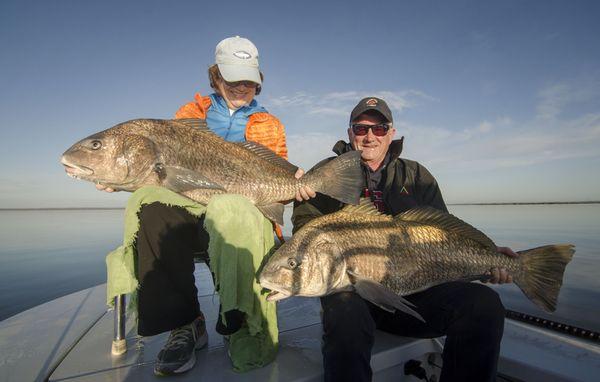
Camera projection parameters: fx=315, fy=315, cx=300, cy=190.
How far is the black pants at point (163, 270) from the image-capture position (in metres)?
2.31

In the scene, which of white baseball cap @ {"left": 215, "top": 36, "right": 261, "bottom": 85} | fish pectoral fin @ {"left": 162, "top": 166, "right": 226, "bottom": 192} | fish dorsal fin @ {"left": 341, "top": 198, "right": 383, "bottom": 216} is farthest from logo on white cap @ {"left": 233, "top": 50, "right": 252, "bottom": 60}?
fish dorsal fin @ {"left": 341, "top": 198, "right": 383, "bottom": 216}

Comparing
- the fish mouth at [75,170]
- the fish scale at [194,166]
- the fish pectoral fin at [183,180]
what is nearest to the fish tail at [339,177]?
the fish scale at [194,166]

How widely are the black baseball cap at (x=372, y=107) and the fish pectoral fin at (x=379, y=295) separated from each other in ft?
6.75

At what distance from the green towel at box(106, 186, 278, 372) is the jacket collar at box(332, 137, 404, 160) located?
6.17 ft

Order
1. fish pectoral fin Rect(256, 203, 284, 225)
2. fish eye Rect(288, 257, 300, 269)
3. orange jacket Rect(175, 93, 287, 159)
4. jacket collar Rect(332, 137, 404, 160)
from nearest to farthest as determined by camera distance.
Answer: fish eye Rect(288, 257, 300, 269) < fish pectoral fin Rect(256, 203, 284, 225) < orange jacket Rect(175, 93, 287, 159) < jacket collar Rect(332, 137, 404, 160)

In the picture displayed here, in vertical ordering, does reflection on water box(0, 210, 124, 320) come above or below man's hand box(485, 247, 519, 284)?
below

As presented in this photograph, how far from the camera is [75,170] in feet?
9.75

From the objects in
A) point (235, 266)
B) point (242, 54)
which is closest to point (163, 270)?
point (235, 266)

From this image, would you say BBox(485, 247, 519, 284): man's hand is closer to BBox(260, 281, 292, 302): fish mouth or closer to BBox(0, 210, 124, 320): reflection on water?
BBox(260, 281, 292, 302): fish mouth

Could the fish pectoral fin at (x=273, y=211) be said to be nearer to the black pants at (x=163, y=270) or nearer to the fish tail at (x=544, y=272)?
the black pants at (x=163, y=270)

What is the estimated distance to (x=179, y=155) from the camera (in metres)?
3.14

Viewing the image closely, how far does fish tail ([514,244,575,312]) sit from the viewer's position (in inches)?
106

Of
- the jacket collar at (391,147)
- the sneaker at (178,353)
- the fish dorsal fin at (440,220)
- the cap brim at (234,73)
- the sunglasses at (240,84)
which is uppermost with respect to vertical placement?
the cap brim at (234,73)

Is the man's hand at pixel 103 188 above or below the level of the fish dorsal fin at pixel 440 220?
above
